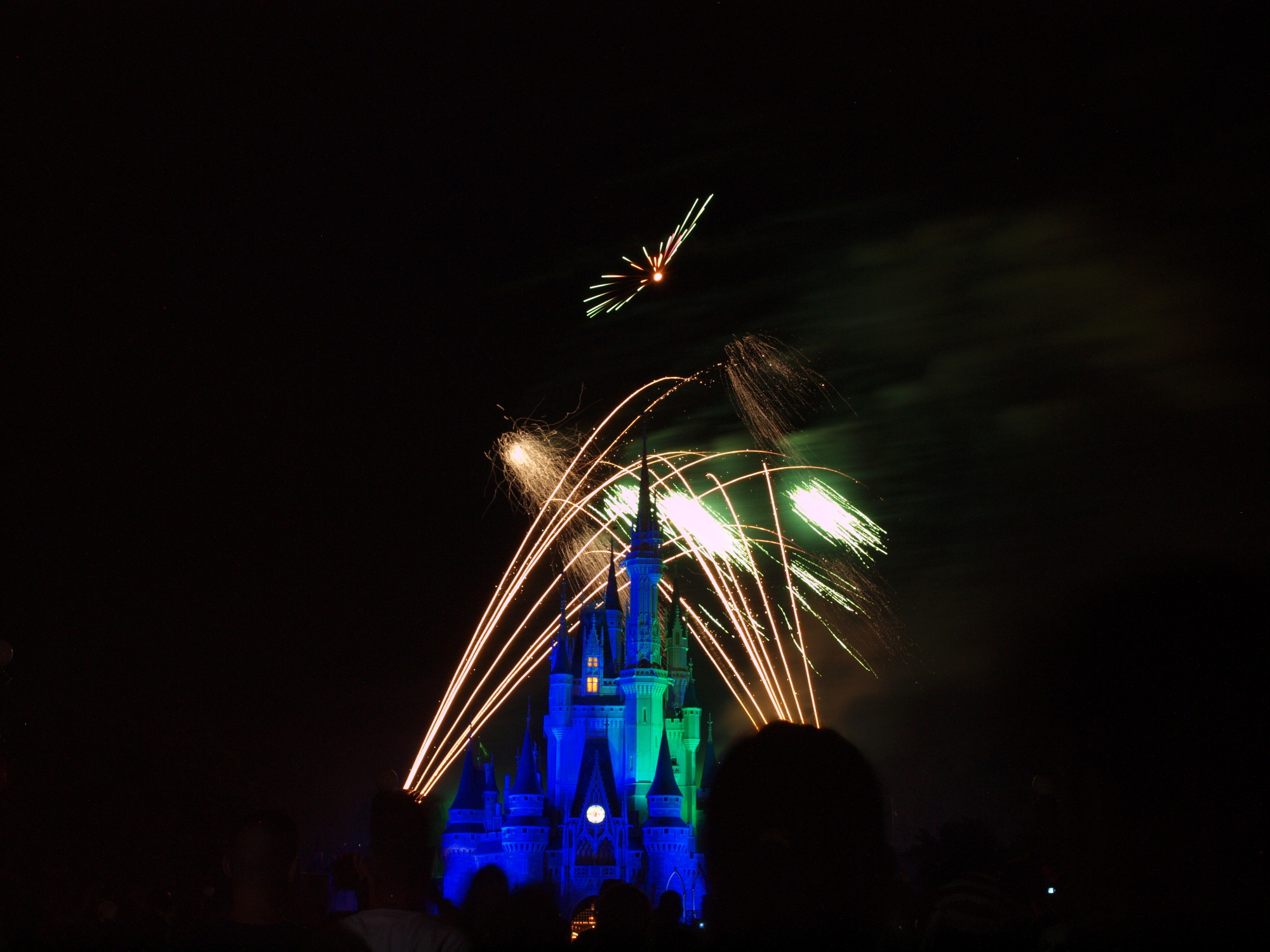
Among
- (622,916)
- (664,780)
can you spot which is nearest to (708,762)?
(664,780)

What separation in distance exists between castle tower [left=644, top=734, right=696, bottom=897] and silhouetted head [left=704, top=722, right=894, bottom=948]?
248 feet

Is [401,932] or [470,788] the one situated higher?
[470,788]

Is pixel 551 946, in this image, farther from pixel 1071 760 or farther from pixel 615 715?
Answer: pixel 615 715

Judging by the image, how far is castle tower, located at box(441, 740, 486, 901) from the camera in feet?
269

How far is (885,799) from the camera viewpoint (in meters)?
4.27

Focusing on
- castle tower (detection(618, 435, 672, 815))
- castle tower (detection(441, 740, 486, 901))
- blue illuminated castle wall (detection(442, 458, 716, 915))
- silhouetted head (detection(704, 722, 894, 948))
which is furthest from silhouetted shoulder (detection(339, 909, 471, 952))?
castle tower (detection(441, 740, 486, 901))

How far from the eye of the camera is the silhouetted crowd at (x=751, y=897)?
398 centimetres

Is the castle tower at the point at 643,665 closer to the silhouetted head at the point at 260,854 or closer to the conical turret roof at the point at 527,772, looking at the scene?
the conical turret roof at the point at 527,772

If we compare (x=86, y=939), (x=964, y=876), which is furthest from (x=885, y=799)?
(x=86, y=939)

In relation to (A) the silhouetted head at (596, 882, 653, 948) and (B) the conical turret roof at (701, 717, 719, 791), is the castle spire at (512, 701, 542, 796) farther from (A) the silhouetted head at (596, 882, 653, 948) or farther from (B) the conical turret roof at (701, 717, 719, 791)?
(A) the silhouetted head at (596, 882, 653, 948)

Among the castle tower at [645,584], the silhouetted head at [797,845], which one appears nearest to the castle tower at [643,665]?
the castle tower at [645,584]

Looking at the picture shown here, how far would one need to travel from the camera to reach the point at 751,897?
3996mm

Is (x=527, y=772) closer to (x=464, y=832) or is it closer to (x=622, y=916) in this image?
(x=464, y=832)

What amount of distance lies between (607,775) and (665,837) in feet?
19.4
